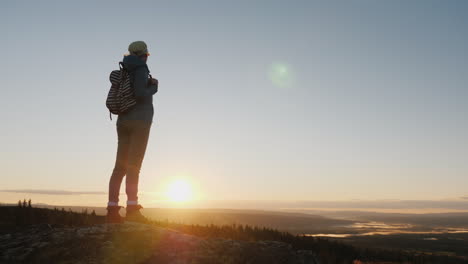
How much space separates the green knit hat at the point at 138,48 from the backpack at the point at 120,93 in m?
0.36

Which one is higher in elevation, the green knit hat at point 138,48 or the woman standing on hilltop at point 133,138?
the green knit hat at point 138,48

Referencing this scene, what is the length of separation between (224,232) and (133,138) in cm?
266

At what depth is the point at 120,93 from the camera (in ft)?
22.0

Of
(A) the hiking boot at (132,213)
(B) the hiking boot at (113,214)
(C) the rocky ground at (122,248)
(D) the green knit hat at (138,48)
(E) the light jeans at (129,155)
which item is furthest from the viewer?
(D) the green knit hat at (138,48)

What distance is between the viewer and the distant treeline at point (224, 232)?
20.9 feet

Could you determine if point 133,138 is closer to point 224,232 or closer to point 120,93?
point 120,93

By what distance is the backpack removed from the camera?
662 centimetres

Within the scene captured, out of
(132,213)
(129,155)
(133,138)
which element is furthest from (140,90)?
(132,213)

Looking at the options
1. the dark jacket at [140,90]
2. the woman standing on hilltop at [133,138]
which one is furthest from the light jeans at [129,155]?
the dark jacket at [140,90]

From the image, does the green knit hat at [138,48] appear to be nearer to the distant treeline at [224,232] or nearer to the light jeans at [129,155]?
the light jeans at [129,155]

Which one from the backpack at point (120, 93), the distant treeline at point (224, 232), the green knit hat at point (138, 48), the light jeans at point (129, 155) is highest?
the green knit hat at point (138, 48)

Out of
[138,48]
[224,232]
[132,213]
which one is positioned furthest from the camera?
[224,232]

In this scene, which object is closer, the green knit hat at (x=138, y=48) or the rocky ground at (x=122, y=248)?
→ the rocky ground at (x=122, y=248)

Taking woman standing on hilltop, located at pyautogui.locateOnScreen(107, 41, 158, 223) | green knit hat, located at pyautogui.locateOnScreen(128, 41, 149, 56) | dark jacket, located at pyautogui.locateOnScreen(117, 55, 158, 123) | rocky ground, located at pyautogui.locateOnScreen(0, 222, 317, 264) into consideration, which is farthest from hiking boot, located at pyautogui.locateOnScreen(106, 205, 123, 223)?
green knit hat, located at pyautogui.locateOnScreen(128, 41, 149, 56)
